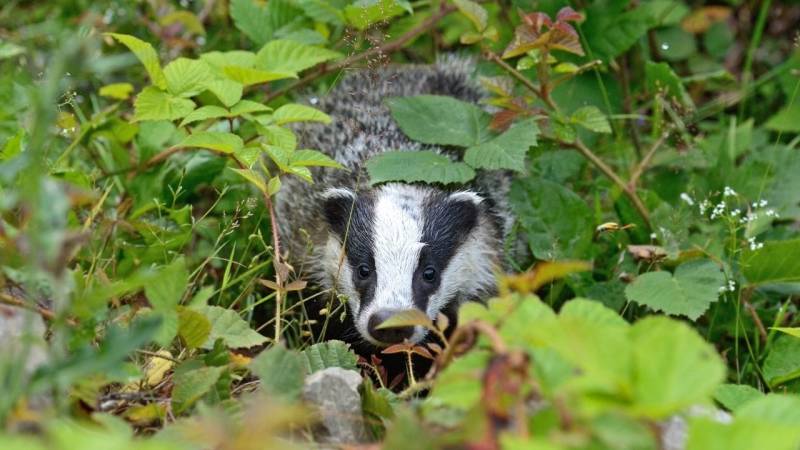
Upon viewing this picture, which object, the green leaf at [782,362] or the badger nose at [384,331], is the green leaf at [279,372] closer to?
the badger nose at [384,331]

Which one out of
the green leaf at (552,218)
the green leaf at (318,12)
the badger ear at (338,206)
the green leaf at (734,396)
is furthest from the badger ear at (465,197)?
the green leaf at (734,396)

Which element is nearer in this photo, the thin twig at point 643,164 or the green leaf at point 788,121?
the thin twig at point 643,164

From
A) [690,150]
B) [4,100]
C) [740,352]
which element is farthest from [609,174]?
[4,100]

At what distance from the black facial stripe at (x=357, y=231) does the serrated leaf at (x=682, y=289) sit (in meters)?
0.92

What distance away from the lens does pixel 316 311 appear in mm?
4043

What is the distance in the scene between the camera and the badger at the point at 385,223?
12.0 ft

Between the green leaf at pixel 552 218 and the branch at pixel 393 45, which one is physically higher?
the branch at pixel 393 45

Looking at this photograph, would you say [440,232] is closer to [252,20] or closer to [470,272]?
[470,272]

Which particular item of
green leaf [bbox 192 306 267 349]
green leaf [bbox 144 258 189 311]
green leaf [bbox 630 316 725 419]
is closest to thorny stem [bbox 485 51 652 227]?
green leaf [bbox 192 306 267 349]

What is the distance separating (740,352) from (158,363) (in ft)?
7.22

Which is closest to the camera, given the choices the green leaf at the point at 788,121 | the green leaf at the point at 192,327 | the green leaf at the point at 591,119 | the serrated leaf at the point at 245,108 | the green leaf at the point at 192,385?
the green leaf at the point at 192,385

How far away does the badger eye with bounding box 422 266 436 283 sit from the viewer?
147 inches

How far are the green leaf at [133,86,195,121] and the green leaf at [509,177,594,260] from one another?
1409mm

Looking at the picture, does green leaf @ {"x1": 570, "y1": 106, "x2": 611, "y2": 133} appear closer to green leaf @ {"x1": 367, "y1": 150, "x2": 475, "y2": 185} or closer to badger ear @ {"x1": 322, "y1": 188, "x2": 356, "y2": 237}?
green leaf @ {"x1": 367, "y1": 150, "x2": 475, "y2": 185}
